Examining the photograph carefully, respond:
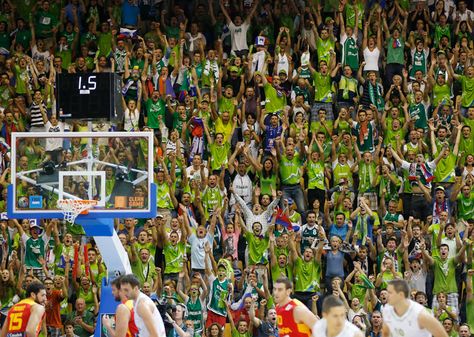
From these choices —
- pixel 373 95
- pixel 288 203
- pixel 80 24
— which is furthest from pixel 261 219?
pixel 80 24

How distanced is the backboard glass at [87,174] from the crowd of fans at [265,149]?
290 cm

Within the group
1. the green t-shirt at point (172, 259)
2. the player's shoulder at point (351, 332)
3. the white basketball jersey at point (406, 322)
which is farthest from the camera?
the green t-shirt at point (172, 259)

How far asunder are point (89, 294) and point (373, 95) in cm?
710

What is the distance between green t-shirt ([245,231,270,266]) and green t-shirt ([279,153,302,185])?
1407 mm

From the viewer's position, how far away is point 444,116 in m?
25.7

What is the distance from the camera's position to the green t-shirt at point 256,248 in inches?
927

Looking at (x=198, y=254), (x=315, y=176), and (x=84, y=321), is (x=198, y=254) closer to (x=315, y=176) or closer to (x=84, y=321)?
(x=84, y=321)

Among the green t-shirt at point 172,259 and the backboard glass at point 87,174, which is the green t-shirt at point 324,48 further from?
the backboard glass at point 87,174

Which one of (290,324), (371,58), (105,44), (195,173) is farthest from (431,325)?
(105,44)

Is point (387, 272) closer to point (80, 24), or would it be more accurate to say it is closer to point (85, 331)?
point (85, 331)

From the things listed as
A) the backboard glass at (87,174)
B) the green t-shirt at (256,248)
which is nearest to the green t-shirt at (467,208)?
the green t-shirt at (256,248)

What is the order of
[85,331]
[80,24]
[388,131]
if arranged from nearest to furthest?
1. [85,331]
2. [388,131]
3. [80,24]

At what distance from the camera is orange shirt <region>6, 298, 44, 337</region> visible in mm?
16844

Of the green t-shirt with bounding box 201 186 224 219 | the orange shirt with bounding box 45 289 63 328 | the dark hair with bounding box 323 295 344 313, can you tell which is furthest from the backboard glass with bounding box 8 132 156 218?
the green t-shirt with bounding box 201 186 224 219
